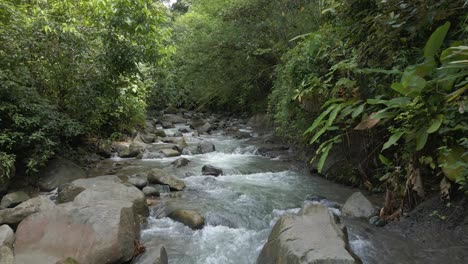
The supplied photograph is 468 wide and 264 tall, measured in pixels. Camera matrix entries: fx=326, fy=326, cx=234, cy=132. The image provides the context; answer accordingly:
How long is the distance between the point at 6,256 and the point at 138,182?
315 cm

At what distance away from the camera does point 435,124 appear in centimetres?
211

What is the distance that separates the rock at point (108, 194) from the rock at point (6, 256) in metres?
0.97

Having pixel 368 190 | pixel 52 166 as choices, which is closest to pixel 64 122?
pixel 52 166

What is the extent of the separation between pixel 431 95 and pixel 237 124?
14.9 meters

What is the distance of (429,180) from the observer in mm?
4469

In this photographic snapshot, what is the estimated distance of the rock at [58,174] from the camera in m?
6.57

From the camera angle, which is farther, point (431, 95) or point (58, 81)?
point (58, 81)

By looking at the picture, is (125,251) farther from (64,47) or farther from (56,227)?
(64,47)

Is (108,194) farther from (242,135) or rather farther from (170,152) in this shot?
(242,135)

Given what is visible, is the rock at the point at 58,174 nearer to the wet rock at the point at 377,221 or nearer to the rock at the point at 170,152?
the rock at the point at 170,152

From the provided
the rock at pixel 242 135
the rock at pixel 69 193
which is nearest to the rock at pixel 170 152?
the rock at pixel 242 135

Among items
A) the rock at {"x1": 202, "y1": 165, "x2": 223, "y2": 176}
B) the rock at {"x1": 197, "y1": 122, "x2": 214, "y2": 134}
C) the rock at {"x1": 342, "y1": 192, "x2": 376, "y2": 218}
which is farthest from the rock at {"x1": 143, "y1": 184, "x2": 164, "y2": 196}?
the rock at {"x1": 197, "y1": 122, "x2": 214, "y2": 134}

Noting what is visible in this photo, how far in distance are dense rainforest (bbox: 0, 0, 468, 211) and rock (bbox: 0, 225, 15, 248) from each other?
1981 mm

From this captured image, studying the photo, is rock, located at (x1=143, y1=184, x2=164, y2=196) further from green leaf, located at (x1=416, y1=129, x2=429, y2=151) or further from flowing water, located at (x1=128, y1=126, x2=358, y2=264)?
green leaf, located at (x1=416, y1=129, x2=429, y2=151)
